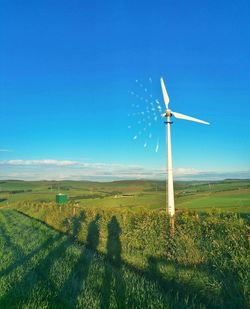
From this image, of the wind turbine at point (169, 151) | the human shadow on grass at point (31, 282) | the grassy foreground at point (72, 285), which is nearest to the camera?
the grassy foreground at point (72, 285)

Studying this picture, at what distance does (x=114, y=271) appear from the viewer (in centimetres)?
1063

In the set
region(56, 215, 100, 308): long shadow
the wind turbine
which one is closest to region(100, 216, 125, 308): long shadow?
region(56, 215, 100, 308): long shadow

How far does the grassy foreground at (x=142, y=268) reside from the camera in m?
7.89

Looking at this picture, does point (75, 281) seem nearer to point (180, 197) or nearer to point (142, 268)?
point (142, 268)

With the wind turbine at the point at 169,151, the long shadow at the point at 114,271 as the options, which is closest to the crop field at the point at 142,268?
the long shadow at the point at 114,271

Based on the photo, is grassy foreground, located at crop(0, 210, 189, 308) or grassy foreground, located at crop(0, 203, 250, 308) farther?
grassy foreground, located at crop(0, 203, 250, 308)

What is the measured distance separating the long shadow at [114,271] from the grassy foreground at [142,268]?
2 cm

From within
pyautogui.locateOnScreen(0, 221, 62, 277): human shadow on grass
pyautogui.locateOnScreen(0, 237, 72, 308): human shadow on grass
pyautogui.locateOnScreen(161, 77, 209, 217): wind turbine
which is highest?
pyautogui.locateOnScreen(161, 77, 209, 217): wind turbine

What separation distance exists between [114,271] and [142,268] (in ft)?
5.63

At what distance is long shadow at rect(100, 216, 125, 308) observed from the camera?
7.71m

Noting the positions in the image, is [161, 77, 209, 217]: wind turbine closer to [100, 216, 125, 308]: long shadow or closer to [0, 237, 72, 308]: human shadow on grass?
[100, 216, 125, 308]: long shadow

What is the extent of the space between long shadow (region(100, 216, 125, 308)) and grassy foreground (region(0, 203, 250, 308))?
0.02 meters

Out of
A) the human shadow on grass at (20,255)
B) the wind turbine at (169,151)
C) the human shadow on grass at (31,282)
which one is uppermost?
the wind turbine at (169,151)

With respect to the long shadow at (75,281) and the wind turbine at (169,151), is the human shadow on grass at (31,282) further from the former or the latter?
the wind turbine at (169,151)
